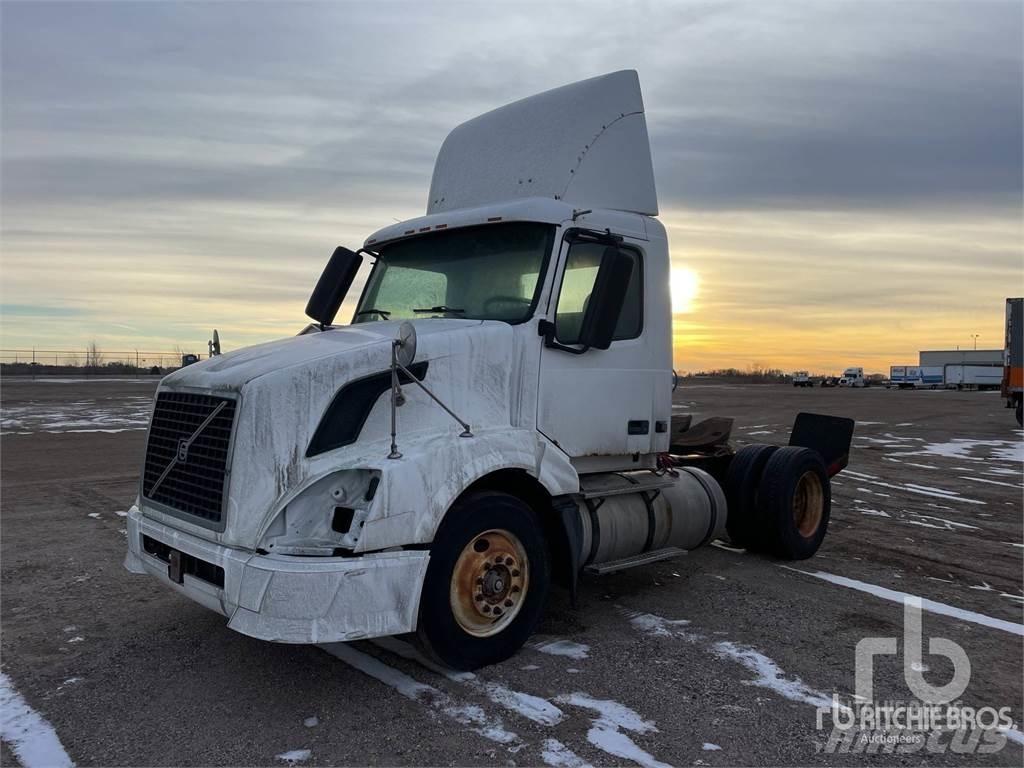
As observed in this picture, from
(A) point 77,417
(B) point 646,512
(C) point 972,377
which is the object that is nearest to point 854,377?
(C) point 972,377

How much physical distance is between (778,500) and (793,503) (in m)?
0.37

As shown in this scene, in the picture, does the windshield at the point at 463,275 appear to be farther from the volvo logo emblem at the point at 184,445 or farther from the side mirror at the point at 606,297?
the volvo logo emblem at the point at 184,445

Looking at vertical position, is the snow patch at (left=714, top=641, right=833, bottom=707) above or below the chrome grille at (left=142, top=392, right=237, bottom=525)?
below

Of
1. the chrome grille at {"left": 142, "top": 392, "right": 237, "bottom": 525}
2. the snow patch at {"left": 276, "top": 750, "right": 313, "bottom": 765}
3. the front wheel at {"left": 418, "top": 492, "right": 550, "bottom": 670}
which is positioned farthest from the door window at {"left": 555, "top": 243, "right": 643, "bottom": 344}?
the snow patch at {"left": 276, "top": 750, "right": 313, "bottom": 765}

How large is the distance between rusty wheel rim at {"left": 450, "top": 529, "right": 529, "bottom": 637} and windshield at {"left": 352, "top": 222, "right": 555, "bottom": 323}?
1.50m

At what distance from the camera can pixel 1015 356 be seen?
23.2 m

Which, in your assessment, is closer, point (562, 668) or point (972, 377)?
point (562, 668)

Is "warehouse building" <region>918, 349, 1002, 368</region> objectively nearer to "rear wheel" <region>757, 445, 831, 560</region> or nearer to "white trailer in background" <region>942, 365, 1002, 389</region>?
"white trailer in background" <region>942, 365, 1002, 389</region>

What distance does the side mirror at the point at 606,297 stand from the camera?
490cm

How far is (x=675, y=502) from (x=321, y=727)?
339 cm

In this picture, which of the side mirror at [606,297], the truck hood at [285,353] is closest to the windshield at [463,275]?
the truck hood at [285,353]

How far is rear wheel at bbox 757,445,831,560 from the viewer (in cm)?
705

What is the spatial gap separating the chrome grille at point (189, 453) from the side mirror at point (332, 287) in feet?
4.87

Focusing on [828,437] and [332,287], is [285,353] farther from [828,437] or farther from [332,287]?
[828,437]
